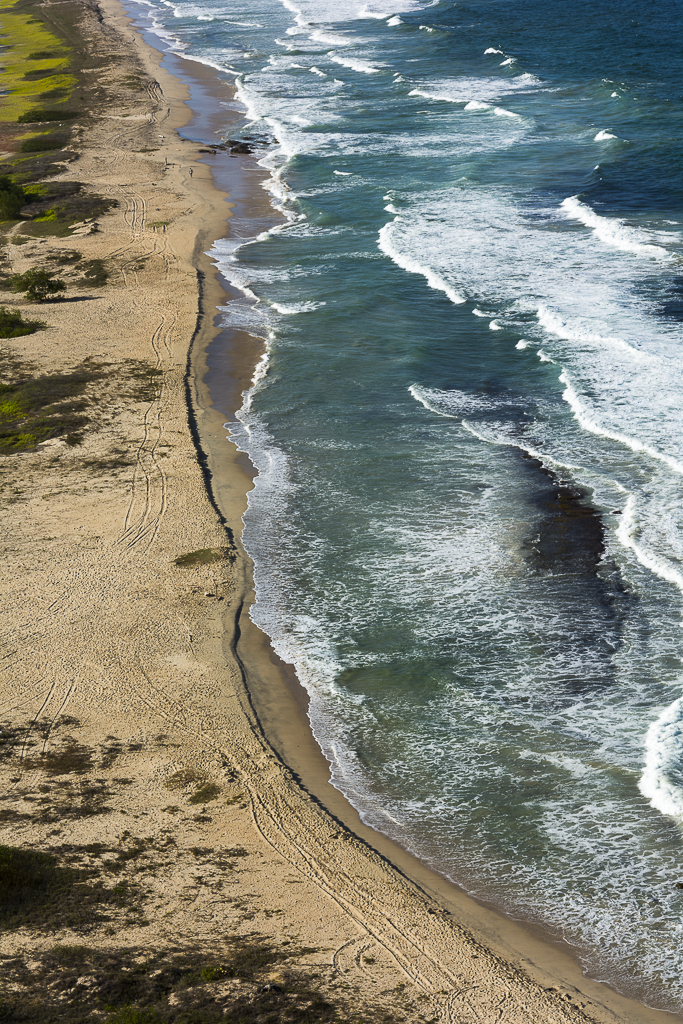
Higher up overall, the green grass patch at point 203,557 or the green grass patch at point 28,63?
the green grass patch at point 28,63

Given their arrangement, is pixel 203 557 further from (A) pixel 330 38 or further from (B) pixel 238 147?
(A) pixel 330 38

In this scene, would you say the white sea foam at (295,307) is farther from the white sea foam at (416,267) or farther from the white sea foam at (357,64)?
the white sea foam at (357,64)

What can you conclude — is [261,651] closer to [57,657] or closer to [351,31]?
[57,657]

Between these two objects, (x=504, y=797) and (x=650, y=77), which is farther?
(x=650, y=77)

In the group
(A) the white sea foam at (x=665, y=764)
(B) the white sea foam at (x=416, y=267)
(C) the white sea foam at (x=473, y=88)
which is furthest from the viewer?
(C) the white sea foam at (x=473, y=88)

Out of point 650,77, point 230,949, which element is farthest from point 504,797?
point 650,77

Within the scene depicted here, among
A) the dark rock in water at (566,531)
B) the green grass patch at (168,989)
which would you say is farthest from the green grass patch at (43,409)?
the green grass patch at (168,989)
